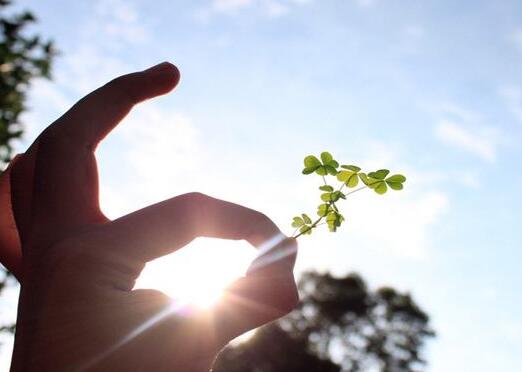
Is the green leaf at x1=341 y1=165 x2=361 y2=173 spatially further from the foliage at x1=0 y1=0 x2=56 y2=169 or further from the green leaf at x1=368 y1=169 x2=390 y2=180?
the foliage at x1=0 y1=0 x2=56 y2=169

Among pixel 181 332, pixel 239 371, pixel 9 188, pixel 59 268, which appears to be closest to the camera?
pixel 181 332

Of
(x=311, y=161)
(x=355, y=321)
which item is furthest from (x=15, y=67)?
(x=355, y=321)

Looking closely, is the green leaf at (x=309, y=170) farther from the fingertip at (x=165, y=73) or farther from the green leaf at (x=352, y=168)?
the fingertip at (x=165, y=73)

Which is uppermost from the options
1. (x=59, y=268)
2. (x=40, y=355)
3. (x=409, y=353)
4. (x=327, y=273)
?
(x=327, y=273)

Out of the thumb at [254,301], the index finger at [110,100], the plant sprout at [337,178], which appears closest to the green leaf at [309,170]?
the plant sprout at [337,178]

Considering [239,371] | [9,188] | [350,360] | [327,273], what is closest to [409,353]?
[350,360]

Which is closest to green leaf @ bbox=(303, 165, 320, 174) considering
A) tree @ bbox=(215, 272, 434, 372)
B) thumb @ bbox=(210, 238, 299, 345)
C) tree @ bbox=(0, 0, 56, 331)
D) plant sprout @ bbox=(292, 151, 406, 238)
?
plant sprout @ bbox=(292, 151, 406, 238)

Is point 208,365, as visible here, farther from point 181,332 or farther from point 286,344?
point 286,344
